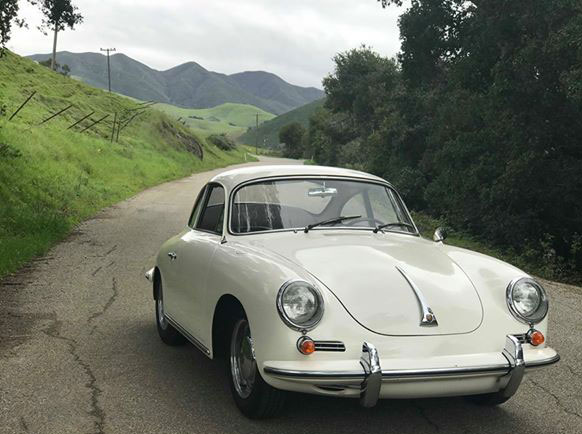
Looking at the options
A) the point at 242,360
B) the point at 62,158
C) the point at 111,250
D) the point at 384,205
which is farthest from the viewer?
the point at 62,158

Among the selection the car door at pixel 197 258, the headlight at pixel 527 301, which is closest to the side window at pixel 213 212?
the car door at pixel 197 258

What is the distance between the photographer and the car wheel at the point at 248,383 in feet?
11.8

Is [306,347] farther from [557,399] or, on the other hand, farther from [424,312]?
[557,399]

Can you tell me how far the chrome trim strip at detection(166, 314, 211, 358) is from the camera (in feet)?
14.1

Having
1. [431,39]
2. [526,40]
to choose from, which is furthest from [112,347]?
[431,39]

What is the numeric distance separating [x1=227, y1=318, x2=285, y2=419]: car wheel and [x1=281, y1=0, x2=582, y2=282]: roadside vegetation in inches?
381

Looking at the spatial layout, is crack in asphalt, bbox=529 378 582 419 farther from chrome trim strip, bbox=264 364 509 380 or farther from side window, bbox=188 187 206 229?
side window, bbox=188 187 206 229

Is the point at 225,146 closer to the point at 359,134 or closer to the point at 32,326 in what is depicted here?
the point at 359,134

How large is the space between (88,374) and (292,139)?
107780mm

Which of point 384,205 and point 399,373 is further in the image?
point 384,205

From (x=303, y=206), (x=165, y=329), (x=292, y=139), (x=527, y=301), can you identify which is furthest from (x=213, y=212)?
(x=292, y=139)

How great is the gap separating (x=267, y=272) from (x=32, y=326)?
137 inches

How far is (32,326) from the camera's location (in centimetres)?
599

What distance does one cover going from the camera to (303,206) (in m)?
4.62
